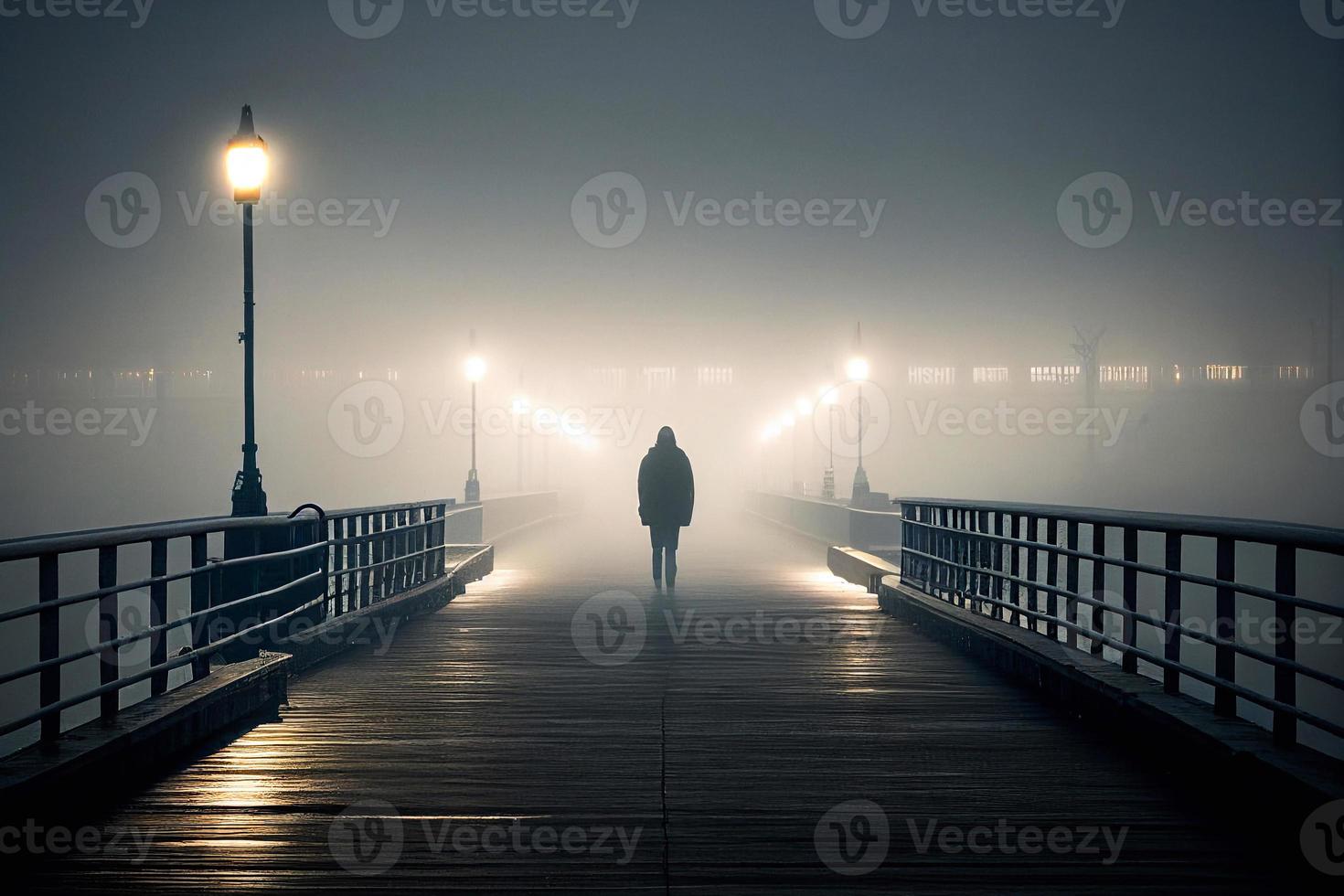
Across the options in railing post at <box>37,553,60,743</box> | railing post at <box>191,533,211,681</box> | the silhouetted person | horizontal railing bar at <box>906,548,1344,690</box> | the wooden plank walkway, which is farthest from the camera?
the silhouetted person

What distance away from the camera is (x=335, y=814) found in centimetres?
518

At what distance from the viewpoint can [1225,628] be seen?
5.86 meters

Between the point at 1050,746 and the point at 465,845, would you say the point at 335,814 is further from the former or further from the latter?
the point at 1050,746

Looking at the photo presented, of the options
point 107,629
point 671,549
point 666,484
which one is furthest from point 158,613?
point 671,549

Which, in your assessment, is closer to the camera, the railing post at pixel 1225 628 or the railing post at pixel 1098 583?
the railing post at pixel 1225 628

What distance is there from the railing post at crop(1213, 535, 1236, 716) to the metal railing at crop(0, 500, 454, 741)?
17.0ft

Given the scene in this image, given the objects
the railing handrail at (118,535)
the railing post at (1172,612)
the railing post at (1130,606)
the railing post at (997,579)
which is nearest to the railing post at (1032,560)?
the railing post at (997,579)

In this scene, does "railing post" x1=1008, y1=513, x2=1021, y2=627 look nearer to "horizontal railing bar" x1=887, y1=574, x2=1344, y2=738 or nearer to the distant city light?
"horizontal railing bar" x1=887, y1=574, x2=1344, y2=738

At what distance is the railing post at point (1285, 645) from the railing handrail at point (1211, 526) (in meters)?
0.08

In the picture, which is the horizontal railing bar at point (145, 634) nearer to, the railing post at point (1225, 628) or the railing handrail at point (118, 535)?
the railing handrail at point (118, 535)

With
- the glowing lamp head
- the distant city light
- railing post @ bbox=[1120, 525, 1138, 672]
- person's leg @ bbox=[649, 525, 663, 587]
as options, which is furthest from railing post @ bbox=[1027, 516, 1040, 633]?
the distant city light

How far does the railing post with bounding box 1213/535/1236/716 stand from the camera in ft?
18.8

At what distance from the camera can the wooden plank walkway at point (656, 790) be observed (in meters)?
4.44

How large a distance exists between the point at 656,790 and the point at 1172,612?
3.20 meters
